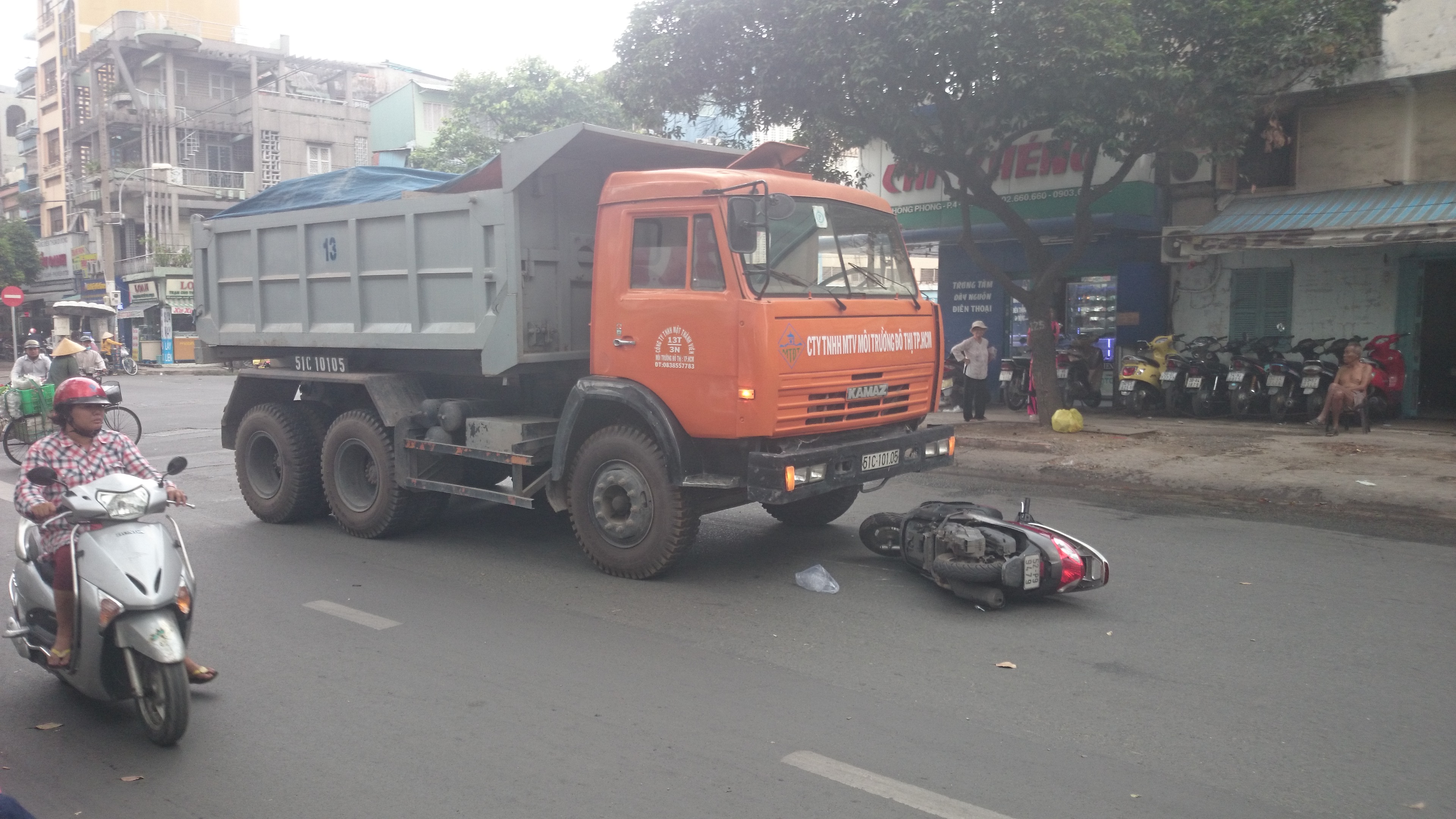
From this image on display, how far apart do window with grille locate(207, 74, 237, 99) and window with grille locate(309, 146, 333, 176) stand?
13.0ft

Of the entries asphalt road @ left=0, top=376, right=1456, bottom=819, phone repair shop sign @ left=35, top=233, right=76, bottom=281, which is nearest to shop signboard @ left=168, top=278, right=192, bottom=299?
phone repair shop sign @ left=35, top=233, right=76, bottom=281

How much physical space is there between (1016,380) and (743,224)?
11.5 metres

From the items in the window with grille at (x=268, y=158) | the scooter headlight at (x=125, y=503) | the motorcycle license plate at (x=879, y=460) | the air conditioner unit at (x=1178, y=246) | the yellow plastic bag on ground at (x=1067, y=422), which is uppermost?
the window with grille at (x=268, y=158)

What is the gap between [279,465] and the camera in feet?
29.2

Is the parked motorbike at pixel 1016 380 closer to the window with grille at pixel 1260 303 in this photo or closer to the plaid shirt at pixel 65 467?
the window with grille at pixel 1260 303

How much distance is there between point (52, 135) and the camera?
47.8 m

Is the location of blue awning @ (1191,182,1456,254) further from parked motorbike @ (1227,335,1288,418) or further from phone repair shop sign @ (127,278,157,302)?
phone repair shop sign @ (127,278,157,302)

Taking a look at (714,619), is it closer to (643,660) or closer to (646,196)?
(643,660)

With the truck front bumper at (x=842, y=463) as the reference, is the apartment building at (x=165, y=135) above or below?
above

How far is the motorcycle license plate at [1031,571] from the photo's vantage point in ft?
18.8

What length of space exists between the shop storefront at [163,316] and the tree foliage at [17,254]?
17.2 feet

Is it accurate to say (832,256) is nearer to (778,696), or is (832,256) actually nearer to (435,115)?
(778,696)

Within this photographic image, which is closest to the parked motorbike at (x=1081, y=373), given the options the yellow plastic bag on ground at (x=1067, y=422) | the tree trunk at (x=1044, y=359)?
the tree trunk at (x=1044, y=359)

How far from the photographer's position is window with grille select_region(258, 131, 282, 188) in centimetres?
4281
